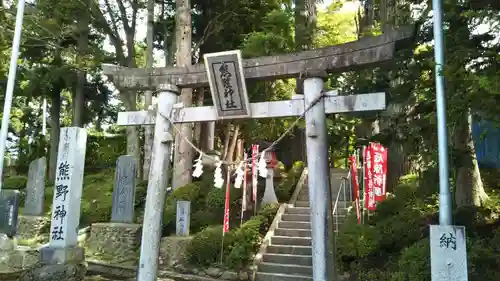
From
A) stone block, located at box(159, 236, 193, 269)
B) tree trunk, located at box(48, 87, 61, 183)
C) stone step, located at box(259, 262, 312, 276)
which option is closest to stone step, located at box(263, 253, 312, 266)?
stone step, located at box(259, 262, 312, 276)

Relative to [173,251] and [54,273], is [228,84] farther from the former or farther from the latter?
[173,251]

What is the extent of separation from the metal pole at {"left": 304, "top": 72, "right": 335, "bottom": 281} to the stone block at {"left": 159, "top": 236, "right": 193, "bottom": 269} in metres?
6.09

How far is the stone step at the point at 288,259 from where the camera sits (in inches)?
399

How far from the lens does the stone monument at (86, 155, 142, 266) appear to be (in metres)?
12.5

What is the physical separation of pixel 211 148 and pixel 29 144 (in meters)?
15.9

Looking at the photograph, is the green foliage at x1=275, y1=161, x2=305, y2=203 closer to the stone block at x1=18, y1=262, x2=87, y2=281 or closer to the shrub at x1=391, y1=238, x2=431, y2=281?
the shrub at x1=391, y1=238, x2=431, y2=281

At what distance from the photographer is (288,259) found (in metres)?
10.3

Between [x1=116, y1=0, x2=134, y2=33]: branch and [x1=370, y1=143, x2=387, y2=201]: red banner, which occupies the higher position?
[x1=116, y1=0, x2=134, y2=33]: branch

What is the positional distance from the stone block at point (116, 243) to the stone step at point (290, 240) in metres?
4.47

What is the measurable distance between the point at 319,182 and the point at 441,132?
6.22 feet

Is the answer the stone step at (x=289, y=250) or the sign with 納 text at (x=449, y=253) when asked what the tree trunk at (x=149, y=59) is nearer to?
the stone step at (x=289, y=250)

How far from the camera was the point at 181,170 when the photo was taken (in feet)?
50.1

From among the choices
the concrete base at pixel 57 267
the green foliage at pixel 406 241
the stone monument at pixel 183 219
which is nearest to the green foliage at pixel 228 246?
the stone monument at pixel 183 219

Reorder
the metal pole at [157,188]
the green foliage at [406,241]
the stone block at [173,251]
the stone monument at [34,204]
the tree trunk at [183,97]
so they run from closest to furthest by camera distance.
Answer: the metal pole at [157,188], the green foliage at [406,241], the stone block at [173,251], the stone monument at [34,204], the tree trunk at [183,97]
